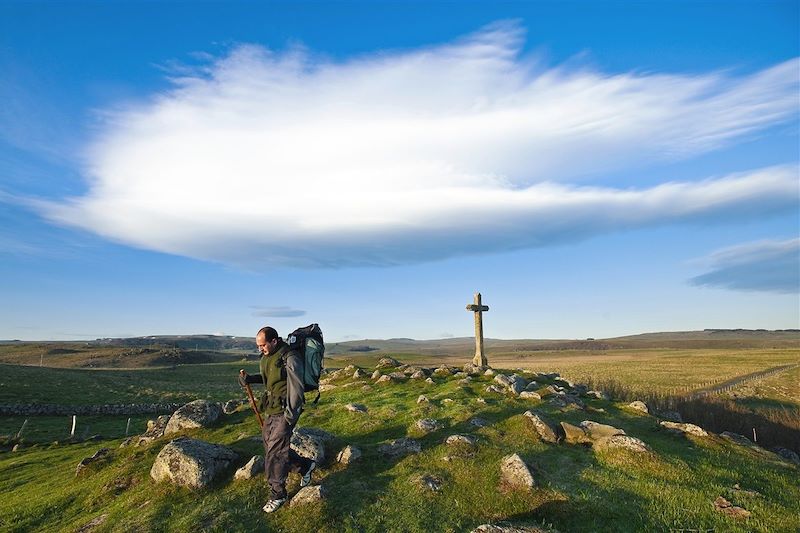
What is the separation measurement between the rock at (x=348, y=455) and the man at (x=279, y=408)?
5.01 ft

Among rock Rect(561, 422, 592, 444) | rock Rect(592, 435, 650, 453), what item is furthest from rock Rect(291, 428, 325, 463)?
rock Rect(592, 435, 650, 453)

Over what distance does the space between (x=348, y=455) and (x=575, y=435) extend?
808 cm

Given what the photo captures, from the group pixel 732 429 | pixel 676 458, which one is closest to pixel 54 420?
pixel 676 458

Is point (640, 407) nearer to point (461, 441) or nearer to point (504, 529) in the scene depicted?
point (461, 441)

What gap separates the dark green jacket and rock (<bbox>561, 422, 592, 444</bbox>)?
9859 millimetres

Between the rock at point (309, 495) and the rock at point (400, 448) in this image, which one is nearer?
the rock at point (309, 495)

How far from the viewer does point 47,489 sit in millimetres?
15117

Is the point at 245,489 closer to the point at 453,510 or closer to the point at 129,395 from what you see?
the point at 453,510

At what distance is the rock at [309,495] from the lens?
1118cm

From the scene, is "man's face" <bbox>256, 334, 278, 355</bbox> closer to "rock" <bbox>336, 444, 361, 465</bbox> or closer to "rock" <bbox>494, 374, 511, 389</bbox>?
"rock" <bbox>336, 444, 361, 465</bbox>

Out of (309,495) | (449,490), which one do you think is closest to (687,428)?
(449,490)

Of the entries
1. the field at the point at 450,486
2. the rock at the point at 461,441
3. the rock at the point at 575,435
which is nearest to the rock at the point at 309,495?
the field at the point at 450,486

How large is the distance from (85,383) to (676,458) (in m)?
79.5

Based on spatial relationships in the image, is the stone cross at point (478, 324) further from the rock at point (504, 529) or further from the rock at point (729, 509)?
the rock at point (504, 529)
